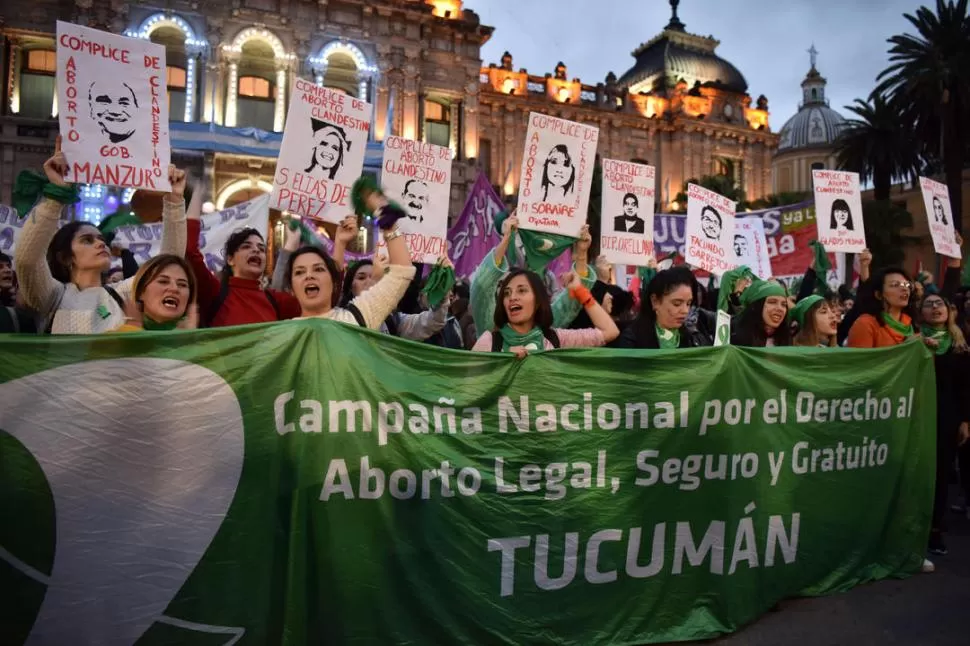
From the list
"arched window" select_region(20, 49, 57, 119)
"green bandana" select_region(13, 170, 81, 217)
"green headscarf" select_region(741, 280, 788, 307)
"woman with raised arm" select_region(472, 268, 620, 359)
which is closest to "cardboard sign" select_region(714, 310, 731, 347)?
"green headscarf" select_region(741, 280, 788, 307)

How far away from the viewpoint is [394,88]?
2888cm

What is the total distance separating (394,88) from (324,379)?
91.6ft

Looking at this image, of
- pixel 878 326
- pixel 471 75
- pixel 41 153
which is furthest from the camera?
pixel 471 75

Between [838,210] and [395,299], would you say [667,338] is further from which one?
[838,210]

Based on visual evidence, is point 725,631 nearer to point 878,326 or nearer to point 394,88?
point 878,326

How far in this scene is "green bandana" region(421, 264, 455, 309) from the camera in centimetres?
434

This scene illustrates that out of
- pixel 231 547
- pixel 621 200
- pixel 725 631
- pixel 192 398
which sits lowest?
pixel 725 631

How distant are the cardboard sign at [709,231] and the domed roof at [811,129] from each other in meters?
76.2

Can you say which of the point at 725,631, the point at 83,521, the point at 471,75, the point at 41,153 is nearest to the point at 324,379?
the point at 83,521

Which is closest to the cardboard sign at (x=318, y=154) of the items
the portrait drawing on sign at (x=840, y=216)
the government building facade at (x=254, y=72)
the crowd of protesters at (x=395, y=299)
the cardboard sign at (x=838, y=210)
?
the crowd of protesters at (x=395, y=299)

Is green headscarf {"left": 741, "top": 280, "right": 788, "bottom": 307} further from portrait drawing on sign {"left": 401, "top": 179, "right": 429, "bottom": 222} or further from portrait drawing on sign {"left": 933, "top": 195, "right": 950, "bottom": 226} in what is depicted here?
portrait drawing on sign {"left": 933, "top": 195, "right": 950, "bottom": 226}

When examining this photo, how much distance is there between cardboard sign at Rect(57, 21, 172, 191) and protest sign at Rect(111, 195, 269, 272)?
6863mm

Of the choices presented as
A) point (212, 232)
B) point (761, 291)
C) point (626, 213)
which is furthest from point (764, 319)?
point (212, 232)

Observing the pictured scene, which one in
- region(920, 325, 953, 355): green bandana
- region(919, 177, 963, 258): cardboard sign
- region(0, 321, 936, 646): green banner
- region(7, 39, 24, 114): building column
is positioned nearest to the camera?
region(0, 321, 936, 646): green banner
